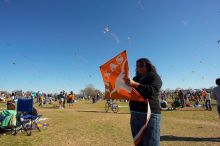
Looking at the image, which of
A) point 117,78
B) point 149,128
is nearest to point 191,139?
point 149,128

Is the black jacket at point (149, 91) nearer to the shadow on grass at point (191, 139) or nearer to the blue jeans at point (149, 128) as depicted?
the blue jeans at point (149, 128)

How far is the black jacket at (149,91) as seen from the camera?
3.91m

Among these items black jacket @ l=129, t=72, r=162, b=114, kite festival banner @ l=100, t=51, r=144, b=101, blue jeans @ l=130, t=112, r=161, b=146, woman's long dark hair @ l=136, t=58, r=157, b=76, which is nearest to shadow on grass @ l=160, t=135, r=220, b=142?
blue jeans @ l=130, t=112, r=161, b=146

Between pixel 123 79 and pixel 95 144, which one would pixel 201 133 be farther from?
pixel 123 79

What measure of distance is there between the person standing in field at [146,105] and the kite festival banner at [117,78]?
0.35 ft

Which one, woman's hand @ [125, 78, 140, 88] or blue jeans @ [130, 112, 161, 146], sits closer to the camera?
woman's hand @ [125, 78, 140, 88]

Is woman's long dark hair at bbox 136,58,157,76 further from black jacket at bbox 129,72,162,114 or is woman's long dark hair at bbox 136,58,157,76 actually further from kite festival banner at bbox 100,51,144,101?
kite festival banner at bbox 100,51,144,101

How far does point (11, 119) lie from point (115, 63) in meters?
7.93

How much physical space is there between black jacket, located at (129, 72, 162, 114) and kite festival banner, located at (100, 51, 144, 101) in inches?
3.7

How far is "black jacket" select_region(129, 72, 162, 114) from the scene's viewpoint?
3.91 metres

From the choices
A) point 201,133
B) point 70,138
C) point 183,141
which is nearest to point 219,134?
point 201,133

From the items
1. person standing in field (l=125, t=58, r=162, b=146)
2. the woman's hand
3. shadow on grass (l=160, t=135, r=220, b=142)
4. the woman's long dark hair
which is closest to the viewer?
the woman's hand

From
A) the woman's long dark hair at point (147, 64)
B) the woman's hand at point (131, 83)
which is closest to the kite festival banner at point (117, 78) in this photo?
the woman's hand at point (131, 83)

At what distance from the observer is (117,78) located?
13.1ft
